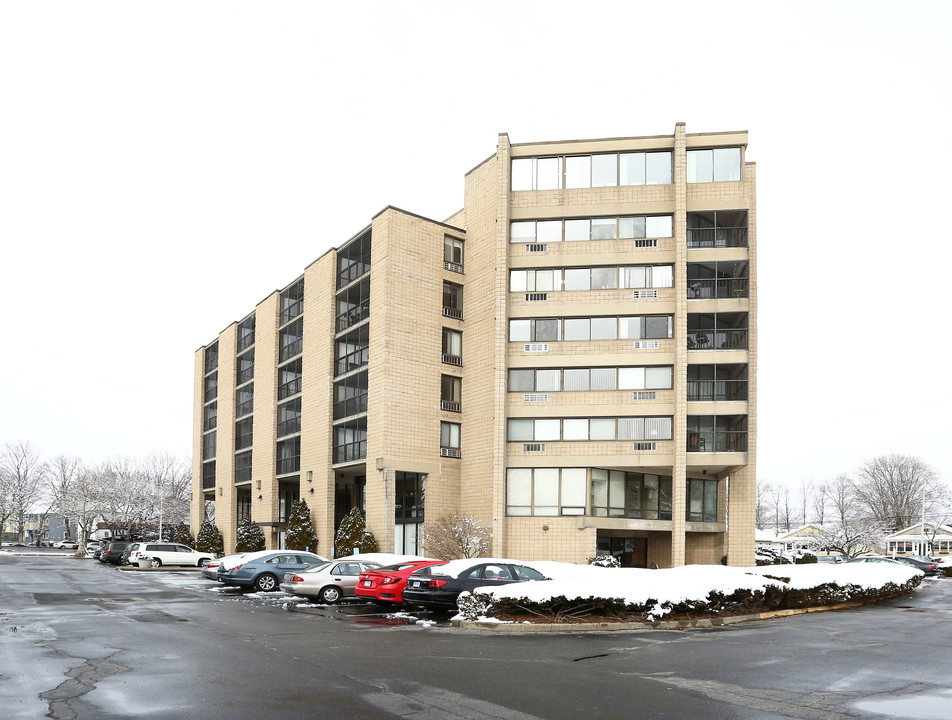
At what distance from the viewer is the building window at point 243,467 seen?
5969 cm

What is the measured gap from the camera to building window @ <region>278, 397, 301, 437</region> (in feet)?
172

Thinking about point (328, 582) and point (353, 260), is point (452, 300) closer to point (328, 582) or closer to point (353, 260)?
point (353, 260)

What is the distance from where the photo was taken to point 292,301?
55250 mm

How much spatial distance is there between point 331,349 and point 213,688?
122 ft

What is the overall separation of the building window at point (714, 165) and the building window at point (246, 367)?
31.6 meters

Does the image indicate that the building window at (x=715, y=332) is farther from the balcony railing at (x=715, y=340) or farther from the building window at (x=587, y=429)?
the building window at (x=587, y=429)

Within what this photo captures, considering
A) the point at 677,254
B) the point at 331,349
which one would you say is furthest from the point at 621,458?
the point at 331,349

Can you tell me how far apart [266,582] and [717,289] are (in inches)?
942

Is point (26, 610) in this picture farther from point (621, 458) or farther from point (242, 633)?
point (621, 458)

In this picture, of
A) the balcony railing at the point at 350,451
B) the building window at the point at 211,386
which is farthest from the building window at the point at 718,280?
the building window at the point at 211,386

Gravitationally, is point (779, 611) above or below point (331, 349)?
below

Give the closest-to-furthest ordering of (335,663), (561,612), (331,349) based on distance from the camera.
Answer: (335,663) < (561,612) < (331,349)

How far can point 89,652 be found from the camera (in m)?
14.2

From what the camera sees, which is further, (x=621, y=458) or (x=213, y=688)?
(x=621, y=458)
